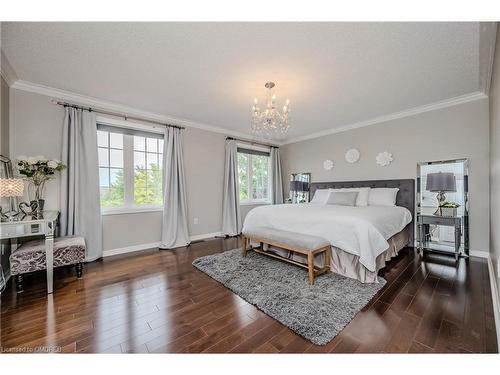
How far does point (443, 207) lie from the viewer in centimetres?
327

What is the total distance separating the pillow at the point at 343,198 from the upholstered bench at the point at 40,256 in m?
3.88

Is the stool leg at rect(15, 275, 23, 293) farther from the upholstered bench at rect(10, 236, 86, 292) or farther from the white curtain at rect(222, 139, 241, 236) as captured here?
the white curtain at rect(222, 139, 241, 236)

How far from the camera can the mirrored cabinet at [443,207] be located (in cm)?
317

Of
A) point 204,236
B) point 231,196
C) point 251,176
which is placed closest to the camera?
point 204,236

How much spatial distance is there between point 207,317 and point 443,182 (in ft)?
12.4

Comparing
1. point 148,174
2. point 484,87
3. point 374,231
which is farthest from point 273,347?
point 484,87

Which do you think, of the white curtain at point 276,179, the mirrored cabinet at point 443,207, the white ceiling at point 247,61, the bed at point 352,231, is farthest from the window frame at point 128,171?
the mirrored cabinet at point 443,207

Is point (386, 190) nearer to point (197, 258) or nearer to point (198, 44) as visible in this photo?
point (197, 258)

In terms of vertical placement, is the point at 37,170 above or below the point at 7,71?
below

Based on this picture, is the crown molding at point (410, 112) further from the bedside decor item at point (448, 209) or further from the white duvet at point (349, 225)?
the white duvet at point (349, 225)

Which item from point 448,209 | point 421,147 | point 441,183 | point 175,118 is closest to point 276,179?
point 175,118

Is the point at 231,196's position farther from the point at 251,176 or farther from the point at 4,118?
the point at 4,118

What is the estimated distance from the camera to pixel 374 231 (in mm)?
2389

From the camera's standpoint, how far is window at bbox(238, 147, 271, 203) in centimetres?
537
